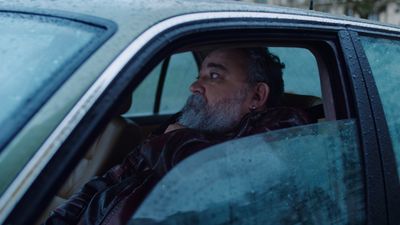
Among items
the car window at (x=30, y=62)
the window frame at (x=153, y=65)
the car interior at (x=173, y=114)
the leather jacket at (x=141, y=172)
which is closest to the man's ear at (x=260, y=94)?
the car interior at (x=173, y=114)

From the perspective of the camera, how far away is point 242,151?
1.70 metres

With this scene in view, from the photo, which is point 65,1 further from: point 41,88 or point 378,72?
point 378,72

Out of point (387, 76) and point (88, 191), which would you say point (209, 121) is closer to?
point (88, 191)

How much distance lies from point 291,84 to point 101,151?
94 centimetres

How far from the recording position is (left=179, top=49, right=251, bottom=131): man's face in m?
2.44

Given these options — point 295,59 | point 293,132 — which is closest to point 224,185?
point 293,132

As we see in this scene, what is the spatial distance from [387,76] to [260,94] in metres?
0.52

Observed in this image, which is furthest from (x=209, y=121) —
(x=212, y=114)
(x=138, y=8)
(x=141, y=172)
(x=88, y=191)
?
(x=138, y=8)

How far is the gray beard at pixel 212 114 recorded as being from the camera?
2.39 m

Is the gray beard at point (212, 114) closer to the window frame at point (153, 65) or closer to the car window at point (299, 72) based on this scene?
the car window at point (299, 72)

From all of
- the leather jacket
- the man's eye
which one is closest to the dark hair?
the man's eye

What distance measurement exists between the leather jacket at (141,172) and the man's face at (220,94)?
24 cm

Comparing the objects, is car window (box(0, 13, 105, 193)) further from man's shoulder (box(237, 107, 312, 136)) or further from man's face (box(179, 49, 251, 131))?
man's face (box(179, 49, 251, 131))

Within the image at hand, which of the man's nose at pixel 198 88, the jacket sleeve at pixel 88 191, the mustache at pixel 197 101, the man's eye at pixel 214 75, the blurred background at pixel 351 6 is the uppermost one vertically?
the blurred background at pixel 351 6
